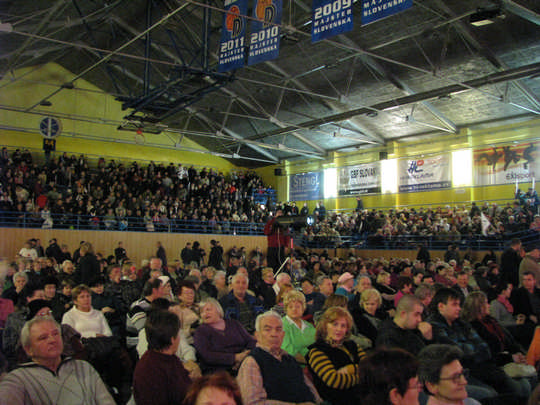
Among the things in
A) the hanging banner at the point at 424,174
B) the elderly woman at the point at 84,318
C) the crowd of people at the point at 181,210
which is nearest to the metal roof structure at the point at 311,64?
the hanging banner at the point at 424,174

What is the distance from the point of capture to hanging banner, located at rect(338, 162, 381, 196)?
21281mm

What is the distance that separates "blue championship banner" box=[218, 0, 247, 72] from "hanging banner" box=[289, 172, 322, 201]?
14.5 metres

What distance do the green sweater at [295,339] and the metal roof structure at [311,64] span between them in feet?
22.0

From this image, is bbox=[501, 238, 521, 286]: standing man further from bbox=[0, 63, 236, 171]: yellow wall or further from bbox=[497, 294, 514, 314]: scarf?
bbox=[0, 63, 236, 171]: yellow wall

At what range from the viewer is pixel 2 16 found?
11383 millimetres

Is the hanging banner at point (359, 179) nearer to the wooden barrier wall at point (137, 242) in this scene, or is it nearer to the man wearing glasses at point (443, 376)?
the wooden barrier wall at point (137, 242)

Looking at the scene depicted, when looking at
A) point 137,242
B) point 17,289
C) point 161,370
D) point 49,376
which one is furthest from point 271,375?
point 137,242

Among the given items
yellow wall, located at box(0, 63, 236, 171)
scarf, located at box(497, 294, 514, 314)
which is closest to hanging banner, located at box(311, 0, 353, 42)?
scarf, located at box(497, 294, 514, 314)

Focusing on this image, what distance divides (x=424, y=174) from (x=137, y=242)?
38.2ft

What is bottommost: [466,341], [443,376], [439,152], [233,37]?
[466,341]

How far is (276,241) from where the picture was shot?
28.8 feet

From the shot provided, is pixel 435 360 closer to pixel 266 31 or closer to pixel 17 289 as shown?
pixel 17 289

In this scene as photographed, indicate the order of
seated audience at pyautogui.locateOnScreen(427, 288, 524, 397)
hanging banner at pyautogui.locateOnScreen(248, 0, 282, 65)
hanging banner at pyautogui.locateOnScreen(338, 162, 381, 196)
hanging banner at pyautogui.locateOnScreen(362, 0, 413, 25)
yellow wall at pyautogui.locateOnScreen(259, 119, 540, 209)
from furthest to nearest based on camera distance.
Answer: hanging banner at pyautogui.locateOnScreen(338, 162, 381, 196), yellow wall at pyautogui.locateOnScreen(259, 119, 540, 209), hanging banner at pyautogui.locateOnScreen(248, 0, 282, 65), hanging banner at pyautogui.locateOnScreen(362, 0, 413, 25), seated audience at pyautogui.locateOnScreen(427, 288, 524, 397)

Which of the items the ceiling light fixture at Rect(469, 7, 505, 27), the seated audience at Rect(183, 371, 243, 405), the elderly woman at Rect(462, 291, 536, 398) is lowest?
the elderly woman at Rect(462, 291, 536, 398)
